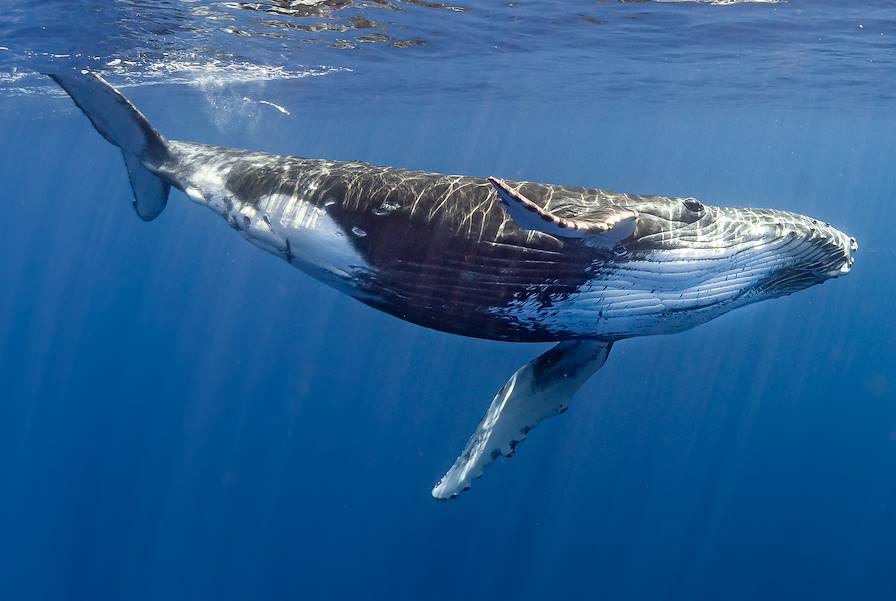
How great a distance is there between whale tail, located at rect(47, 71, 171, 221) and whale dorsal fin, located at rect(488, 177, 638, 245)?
576 centimetres

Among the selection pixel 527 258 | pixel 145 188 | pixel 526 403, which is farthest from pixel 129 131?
pixel 526 403

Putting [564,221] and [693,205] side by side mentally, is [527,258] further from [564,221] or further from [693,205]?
[693,205]

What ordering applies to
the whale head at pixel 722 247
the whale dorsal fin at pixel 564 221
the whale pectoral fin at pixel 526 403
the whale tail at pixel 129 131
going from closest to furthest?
the whale dorsal fin at pixel 564 221, the whale head at pixel 722 247, the whale pectoral fin at pixel 526 403, the whale tail at pixel 129 131

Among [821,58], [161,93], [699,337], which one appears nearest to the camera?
[821,58]

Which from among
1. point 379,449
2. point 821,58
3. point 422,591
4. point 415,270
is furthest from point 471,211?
point 379,449

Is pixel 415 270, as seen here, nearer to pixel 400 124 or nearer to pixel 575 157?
pixel 400 124

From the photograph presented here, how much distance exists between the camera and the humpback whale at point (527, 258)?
15.9 ft

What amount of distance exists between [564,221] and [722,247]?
1.89 m

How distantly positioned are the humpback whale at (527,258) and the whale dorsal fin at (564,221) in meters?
0.03

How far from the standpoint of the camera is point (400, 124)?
2007 inches

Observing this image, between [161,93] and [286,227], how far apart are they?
93.6 ft

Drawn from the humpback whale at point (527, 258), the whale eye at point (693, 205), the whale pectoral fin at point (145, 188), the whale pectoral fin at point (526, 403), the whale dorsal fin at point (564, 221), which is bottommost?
the whale pectoral fin at point (526, 403)

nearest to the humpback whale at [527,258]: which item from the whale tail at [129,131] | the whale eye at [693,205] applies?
the whale eye at [693,205]

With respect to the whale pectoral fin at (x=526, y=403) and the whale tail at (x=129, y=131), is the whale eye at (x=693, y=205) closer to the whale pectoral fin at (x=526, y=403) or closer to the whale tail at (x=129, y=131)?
the whale pectoral fin at (x=526, y=403)
